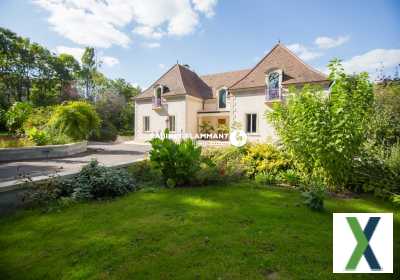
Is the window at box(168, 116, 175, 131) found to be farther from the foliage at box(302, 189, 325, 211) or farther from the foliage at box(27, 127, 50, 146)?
the foliage at box(302, 189, 325, 211)

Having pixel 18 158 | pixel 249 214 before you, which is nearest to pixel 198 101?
pixel 18 158

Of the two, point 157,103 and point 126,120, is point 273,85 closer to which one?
point 157,103

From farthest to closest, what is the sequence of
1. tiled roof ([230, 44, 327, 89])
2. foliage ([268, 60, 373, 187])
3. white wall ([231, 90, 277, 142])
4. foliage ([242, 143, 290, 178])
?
1. white wall ([231, 90, 277, 142])
2. tiled roof ([230, 44, 327, 89])
3. foliage ([242, 143, 290, 178])
4. foliage ([268, 60, 373, 187])

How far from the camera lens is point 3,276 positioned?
2.38 metres

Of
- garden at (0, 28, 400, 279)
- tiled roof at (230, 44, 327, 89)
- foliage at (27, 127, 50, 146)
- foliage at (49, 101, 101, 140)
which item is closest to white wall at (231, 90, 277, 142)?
tiled roof at (230, 44, 327, 89)

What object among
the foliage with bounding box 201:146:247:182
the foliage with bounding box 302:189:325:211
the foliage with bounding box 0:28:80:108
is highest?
the foliage with bounding box 0:28:80:108

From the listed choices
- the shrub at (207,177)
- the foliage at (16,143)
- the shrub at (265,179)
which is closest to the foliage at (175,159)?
the shrub at (207,177)

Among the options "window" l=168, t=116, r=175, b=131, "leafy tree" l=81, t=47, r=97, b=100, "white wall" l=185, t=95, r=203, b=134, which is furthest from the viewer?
"leafy tree" l=81, t=47, r=97, b=100

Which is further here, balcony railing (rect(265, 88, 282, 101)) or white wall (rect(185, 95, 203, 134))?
white wall (rect(185, 95, 203, 134))

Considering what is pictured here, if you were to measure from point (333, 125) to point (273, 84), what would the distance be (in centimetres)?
1357

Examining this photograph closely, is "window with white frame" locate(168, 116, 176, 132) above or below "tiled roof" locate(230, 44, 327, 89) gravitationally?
below

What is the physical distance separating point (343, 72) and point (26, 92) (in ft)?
173

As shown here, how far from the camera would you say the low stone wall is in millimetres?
8961

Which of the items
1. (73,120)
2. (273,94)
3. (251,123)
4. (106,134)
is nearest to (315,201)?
(73,120)
